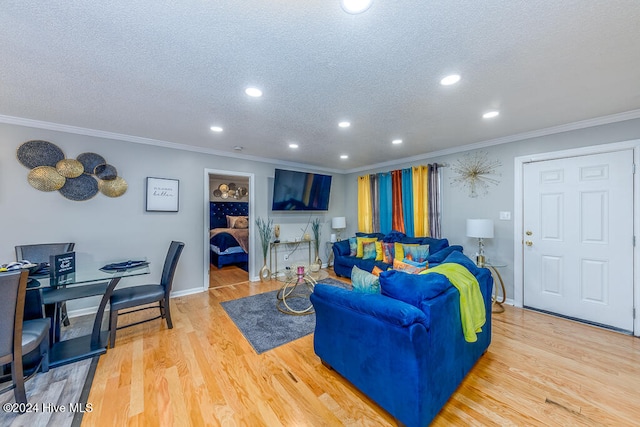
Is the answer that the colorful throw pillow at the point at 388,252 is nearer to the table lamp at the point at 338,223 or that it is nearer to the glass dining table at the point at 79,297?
the table lamp at the point at 338,223

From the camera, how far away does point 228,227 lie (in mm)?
6941

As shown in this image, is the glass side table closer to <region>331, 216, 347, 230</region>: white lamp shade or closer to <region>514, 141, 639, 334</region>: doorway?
<region>514, 141, 639, 334</region>: doorway

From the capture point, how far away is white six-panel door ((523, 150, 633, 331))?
2732 mm

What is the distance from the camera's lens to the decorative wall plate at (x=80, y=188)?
3.08m

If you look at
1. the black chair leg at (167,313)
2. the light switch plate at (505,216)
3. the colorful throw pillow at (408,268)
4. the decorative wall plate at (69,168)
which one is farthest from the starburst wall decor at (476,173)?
the decorative wall plate at (69,168)

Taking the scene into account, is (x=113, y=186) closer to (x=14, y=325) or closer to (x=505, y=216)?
(x=14, y=325)

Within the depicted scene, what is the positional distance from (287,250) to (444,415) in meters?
4.05

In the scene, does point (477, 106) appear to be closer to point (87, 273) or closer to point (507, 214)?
point (507, 214)

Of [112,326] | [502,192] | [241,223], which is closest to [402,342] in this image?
[112,326]

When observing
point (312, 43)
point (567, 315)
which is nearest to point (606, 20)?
point (312, 43)

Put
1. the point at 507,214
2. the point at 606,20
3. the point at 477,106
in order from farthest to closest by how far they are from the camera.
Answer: the point at 507,214 < the point at 477,106 < the point at 606,20

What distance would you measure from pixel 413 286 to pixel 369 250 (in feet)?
10.6

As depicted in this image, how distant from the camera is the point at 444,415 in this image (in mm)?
1619

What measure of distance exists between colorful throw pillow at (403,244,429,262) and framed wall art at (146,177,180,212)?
3841mm
